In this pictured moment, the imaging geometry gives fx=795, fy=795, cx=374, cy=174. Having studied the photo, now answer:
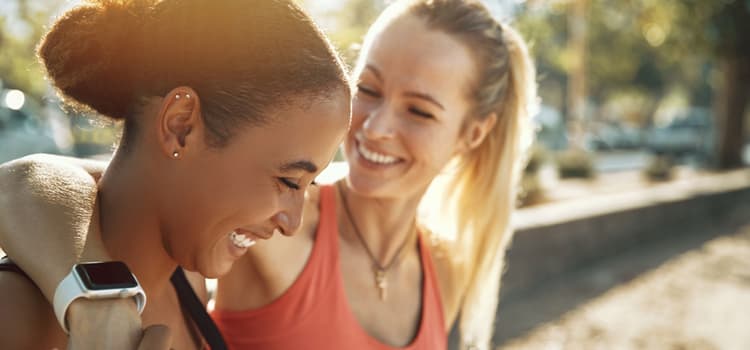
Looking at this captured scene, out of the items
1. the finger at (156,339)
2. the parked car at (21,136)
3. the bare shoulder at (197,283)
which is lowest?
the parked car at (21,136)

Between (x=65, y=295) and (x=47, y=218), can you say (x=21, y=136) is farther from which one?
(x=65, y=295)

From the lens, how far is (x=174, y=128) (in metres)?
1.50

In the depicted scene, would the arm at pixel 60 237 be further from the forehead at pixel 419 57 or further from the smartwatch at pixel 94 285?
the forehead at pixel 419 57

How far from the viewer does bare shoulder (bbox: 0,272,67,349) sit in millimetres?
1274

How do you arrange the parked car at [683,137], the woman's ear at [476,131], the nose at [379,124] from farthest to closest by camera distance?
1. the parked car at [683,137]
2. the woman's ear at [476,131]
3. the nose at [379,124]

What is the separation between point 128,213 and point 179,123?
218 mm

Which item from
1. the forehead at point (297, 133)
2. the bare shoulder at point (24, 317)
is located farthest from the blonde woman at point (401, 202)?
the bare shoulder at point (24, 317)

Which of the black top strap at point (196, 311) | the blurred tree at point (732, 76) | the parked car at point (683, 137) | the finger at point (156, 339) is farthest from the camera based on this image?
the parked car at point (683, 137)

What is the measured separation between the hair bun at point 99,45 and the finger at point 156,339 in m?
0.57

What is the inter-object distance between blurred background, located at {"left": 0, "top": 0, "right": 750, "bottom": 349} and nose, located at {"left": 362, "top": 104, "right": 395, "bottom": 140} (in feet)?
1.76

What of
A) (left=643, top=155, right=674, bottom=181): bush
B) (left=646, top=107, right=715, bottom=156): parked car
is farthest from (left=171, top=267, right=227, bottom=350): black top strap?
(left=646, top=107, right=715, bottom=156): parked car

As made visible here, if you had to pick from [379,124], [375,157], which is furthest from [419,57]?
[375,157]

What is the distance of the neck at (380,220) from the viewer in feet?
9.30

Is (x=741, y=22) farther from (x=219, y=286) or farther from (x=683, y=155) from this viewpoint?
(x=219, y=286)
